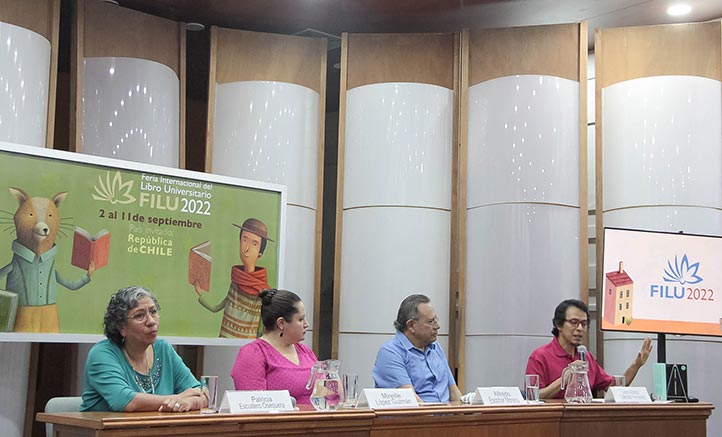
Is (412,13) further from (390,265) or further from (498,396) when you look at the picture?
(498,396)

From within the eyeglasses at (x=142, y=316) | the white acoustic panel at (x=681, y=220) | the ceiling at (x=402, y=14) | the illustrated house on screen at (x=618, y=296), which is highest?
the ceiling at (x=402, y=14)

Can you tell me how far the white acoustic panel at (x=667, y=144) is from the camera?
194 inches

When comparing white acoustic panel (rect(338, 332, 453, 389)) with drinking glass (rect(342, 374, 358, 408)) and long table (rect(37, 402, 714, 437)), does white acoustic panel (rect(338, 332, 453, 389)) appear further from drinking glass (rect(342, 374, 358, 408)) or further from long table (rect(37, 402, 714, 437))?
drinking glass (rect(342, 374, 358, 408))

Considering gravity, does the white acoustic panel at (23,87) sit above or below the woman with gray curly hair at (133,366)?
above

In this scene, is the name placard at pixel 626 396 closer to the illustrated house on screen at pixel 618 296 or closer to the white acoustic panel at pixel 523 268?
the illustrated house on screen at pixel 618 296

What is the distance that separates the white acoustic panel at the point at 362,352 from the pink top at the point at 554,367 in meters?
1.16

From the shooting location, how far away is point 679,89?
5.00m

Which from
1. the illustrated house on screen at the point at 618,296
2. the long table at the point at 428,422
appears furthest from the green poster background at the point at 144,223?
the long table at the point at 428,422

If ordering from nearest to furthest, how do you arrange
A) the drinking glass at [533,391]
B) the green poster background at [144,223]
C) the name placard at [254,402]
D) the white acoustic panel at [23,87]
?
the name placard at [254,402]
the drinking glass at [533,391]
the green poster background at [144,223]
the white acoustic panel at [23,87]

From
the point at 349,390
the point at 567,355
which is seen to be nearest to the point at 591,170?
the point at 567,355

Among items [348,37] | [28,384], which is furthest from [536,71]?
[28,384]

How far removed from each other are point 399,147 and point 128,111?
1.62 metres

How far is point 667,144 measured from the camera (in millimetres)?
4961

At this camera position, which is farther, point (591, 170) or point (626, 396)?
point (591, 170)
